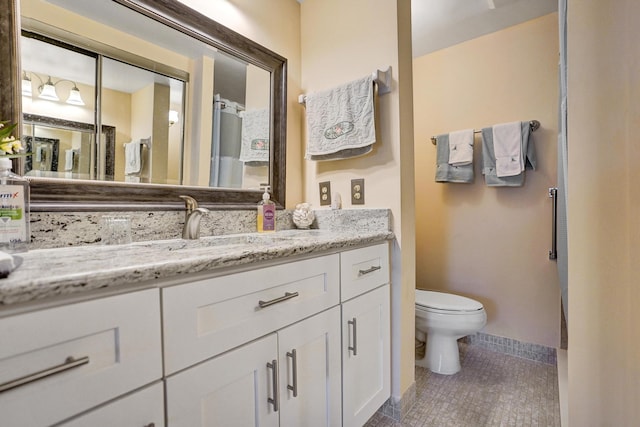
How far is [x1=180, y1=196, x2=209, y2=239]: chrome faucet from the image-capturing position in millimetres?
Result: 1157

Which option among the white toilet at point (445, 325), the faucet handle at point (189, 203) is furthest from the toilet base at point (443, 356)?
the faucet handle at point (189, 203)


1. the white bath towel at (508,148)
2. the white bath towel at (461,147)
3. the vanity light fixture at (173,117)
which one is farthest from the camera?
the white bath towel at (461,147)

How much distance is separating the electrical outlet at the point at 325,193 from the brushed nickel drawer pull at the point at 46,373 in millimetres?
1277

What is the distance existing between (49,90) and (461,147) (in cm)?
223

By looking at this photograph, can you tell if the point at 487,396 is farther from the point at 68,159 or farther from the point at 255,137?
the point at 68,159

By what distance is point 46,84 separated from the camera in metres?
0.93

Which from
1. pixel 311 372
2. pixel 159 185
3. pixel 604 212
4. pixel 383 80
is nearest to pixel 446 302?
pixel 604 212

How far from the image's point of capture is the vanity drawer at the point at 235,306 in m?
0.63

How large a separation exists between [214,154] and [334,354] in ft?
3.28

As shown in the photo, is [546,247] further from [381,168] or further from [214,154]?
[214,154]

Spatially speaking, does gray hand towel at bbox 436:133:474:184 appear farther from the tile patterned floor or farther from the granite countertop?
the granite countertop

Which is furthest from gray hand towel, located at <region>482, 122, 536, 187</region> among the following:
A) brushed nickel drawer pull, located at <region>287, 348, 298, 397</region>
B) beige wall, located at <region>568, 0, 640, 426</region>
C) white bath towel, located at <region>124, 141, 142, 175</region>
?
white bath towel, located at <region>124, 141, 142, 175</region>

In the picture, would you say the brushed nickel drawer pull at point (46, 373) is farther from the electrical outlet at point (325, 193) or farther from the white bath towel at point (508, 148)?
the white bath towel at point (508, 148)

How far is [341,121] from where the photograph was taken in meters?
1.52
